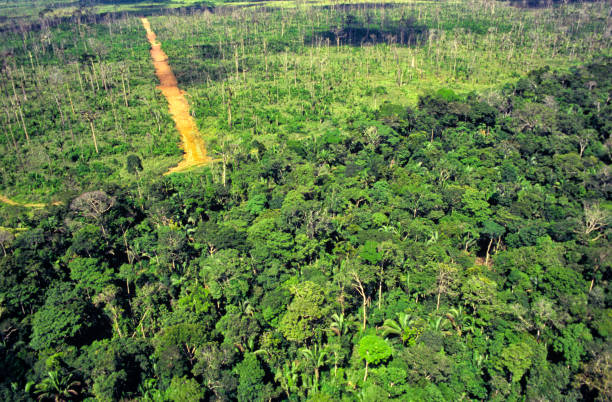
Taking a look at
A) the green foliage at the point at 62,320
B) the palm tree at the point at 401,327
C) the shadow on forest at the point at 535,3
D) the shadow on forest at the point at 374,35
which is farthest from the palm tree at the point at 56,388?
the shadow on forest at the point at 535,3

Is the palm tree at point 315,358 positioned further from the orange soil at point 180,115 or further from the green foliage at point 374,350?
the orange soil at point 180,115

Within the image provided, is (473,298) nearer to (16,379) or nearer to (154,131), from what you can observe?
(16,379)

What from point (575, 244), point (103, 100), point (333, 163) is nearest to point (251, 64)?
point (103, 100)

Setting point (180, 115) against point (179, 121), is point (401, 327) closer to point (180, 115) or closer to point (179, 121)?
point (179, 121)

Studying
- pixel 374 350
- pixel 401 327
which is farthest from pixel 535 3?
pixel 374 350

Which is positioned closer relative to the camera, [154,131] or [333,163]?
[333,163]

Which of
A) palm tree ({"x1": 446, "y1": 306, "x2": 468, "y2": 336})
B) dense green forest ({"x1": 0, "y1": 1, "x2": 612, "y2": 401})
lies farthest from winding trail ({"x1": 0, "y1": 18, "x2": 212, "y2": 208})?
palm tree ({"x1": 446, "y1": 306, "x2": 468, "y2": 336})
